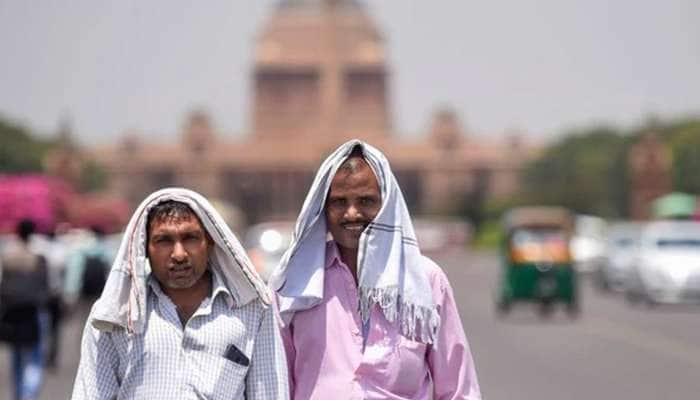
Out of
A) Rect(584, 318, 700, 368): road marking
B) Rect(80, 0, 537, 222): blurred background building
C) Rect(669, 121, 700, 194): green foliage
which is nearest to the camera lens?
Rect(584, 318, 700, 368): road marking

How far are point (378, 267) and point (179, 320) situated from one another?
55 cm

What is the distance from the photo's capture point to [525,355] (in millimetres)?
22172

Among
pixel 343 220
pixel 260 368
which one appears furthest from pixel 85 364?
pixel 343 220

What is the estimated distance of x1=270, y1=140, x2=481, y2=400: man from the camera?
18.9 ft

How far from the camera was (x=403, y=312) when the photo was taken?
19.0 ft

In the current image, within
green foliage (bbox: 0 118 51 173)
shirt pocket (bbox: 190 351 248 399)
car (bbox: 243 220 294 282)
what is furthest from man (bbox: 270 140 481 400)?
green foliage (bbox: 0 118 51 173)

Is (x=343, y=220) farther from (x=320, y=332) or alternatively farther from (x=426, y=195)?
(x=426, y=195)

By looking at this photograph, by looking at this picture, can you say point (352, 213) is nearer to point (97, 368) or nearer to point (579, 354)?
point (97, 368)

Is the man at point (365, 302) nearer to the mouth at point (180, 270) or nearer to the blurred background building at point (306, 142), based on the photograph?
the mouth at point (180, 270)

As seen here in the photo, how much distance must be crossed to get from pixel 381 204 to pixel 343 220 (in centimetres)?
10

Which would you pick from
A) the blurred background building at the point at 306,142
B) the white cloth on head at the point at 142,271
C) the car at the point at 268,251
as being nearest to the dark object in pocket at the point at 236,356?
the white cloth on head at the point at 142,271

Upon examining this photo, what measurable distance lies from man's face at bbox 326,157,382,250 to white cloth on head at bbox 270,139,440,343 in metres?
0.03

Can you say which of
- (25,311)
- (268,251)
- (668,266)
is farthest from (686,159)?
(25,311)

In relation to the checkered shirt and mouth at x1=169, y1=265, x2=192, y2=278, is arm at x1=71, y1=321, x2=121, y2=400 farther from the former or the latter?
mouth at x1=169, y1=265, x2=192, y2=278
